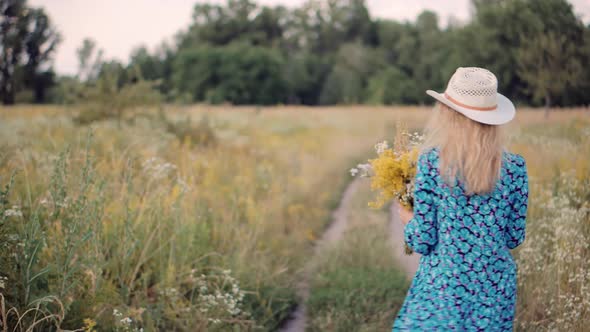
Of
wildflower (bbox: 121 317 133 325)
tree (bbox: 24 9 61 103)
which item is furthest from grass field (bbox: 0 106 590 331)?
tree (bbox: 24 9 61 103)

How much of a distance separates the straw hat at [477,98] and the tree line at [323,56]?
3642 mm

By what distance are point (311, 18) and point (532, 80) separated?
64007mm

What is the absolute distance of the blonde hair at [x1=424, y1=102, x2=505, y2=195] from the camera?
2.45 meters

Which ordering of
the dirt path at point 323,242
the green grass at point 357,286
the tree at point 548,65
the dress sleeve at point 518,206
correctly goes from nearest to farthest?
1. the dress sleeve at point 518,206
2. the green grass at point 357,286
3. the dirt path at point 323,242
4. the tree at point 548,65

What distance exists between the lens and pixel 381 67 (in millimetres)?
45219

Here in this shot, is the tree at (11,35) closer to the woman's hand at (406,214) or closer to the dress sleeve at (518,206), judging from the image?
the woman's hand at (406,214)

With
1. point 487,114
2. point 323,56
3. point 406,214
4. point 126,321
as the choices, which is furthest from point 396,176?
point 323,56

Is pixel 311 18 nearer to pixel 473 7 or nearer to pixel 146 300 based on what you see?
pixel 473 7

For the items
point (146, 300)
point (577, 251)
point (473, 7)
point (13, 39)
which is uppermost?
point (473, 7)

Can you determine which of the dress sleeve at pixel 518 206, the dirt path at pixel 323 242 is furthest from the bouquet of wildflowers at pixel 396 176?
the dirt path at pixel 323 242

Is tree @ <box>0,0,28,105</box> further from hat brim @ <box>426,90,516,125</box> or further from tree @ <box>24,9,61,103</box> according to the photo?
hat brim @ <box>426,90,516,125</box>

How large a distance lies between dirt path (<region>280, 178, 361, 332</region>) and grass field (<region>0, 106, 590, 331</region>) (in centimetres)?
11

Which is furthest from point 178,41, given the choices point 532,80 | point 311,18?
point 532,80

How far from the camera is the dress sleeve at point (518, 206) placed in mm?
2627
